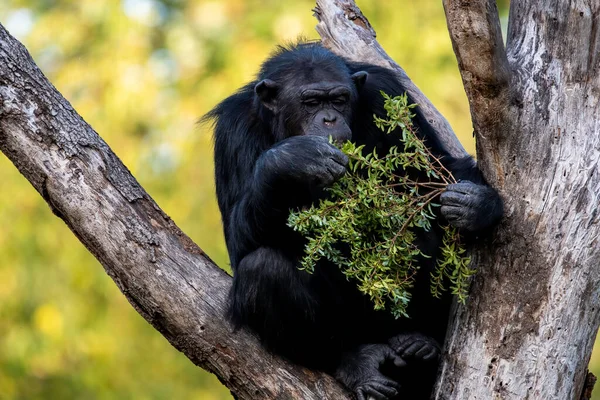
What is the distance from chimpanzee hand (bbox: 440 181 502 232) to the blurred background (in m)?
6.27

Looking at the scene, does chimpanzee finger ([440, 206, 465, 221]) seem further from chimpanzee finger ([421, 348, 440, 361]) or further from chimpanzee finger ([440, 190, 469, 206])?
chimpanzee finger ([421, 348, 440, 361])

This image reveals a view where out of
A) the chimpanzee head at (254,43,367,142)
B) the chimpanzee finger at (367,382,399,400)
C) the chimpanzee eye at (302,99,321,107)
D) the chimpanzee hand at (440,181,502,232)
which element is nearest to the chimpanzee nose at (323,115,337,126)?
the chimpanzee head at (254,43,367,142)

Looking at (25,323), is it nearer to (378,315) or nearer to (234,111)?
(234,111)

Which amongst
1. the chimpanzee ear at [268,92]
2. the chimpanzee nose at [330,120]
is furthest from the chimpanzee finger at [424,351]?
the chimpanzee ear at [268,92]

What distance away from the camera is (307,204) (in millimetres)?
4574

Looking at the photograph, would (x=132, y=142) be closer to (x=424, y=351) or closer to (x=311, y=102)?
(x=311, y=102)

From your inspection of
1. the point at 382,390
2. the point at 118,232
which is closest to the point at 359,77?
the point at 118,232

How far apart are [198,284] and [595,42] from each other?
2303 millimetres

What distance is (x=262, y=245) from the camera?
4414 millimetres

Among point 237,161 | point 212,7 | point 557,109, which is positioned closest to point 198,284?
point 237,161

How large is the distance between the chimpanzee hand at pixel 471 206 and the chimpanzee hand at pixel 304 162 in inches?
20.9

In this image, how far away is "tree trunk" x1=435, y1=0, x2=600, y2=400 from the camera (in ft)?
11.8

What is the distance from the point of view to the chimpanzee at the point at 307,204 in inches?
161

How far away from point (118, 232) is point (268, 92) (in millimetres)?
1460
